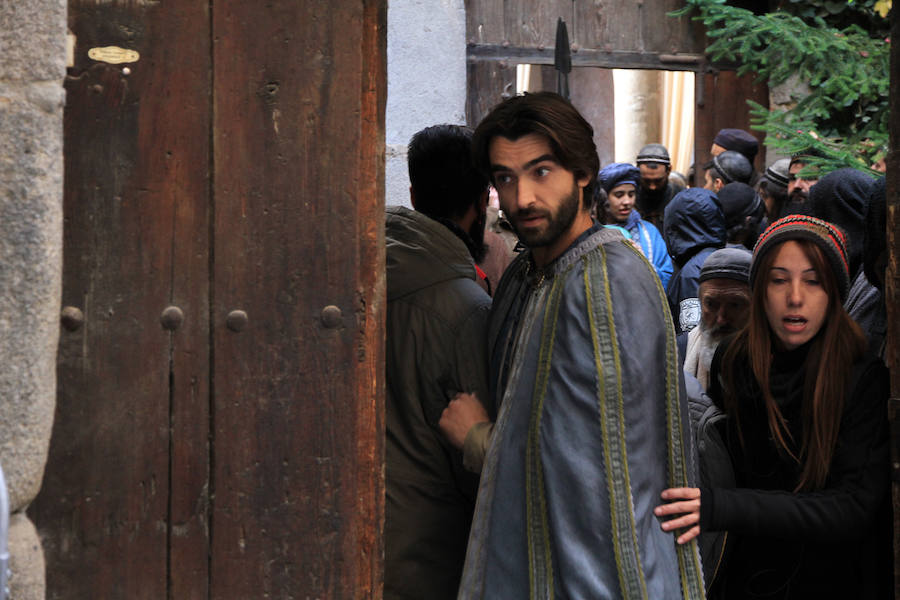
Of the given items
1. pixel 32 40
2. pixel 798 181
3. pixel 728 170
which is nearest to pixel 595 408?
pixel 32 40

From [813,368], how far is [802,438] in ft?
0.52

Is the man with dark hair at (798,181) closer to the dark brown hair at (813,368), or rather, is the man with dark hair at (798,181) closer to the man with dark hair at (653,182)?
the man with dark hair at (653,182)

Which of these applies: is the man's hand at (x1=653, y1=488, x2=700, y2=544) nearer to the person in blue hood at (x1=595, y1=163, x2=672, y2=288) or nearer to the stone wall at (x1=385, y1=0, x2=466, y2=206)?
the person in blue hood at (x1=595, y1=163, x2=672, y2=288)

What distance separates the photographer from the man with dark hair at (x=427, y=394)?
257cm

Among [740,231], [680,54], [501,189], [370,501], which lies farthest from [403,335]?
[680,54]

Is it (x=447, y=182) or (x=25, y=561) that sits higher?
(x=447, y=182)

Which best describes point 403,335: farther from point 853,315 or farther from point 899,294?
point 853,315

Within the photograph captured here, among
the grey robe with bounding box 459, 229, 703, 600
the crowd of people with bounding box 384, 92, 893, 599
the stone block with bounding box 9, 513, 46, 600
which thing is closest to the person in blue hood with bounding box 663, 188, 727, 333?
the crowd of people with bounding box 384, 92, 893, 599

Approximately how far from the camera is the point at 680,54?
8.80 metres

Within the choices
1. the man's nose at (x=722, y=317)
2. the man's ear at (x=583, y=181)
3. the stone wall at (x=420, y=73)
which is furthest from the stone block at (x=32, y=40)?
the stone wall at (x=420, y=73)

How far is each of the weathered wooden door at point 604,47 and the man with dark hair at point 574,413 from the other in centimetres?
589

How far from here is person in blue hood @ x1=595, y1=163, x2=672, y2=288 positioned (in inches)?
250

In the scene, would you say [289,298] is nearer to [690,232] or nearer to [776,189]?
[690,232]

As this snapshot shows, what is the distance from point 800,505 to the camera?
2414 mm
